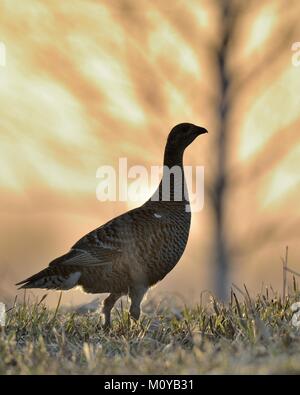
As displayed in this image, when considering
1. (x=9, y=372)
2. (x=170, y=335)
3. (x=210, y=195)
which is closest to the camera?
(x=9, y=372)

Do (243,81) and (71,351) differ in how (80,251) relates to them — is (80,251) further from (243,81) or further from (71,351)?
(243,81)

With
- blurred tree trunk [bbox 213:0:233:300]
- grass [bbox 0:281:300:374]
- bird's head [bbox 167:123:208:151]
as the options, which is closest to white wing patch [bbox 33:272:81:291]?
grass [bbox 0:281:300:374]

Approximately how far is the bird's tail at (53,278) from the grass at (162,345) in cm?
30

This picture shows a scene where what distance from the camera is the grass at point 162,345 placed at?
13.8ft

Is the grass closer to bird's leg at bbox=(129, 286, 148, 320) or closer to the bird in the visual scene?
bird's leg at bbox=(129, 286, 148, 320)

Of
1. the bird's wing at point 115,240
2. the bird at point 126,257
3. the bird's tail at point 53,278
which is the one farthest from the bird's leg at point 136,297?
the bird's tail at point 53,278

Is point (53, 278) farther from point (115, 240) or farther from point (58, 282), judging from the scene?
point (115, 240)

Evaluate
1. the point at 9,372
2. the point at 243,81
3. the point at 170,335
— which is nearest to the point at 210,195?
the point at 243,81

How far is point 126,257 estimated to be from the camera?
7195 mm

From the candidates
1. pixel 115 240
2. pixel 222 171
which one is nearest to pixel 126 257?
pixel 115 240

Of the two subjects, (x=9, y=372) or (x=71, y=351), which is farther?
(x=71, y=351)

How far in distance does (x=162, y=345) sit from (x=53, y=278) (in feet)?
7.34
